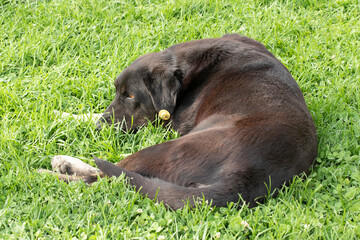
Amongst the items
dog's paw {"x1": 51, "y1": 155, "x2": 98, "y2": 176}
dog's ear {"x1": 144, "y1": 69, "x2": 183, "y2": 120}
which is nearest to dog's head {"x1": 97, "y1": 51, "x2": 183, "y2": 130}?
dog's ear {"x1": 144, "y1": 69, "x2": 183, "y2": 120}

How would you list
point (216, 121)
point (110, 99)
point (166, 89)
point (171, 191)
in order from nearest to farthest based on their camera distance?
1. point (171, 191)
2. point (216, 121)
3. point (166, 89)
4. point (110, 99)

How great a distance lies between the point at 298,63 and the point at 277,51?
1.08 feet

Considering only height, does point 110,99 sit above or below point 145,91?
below

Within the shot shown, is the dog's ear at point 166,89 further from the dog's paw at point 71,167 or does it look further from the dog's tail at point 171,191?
the dog's tail at point 171,191

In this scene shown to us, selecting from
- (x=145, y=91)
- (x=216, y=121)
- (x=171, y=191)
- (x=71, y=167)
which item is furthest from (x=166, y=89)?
(x=171, y=191)

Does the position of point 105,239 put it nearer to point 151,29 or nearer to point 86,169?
point 86,169

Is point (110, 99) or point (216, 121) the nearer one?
point (216, 121)

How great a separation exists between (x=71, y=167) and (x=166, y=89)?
1.01 m

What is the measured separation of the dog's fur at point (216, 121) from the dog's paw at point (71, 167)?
0.20 meters

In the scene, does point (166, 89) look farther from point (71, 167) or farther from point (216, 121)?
point (71, 167)

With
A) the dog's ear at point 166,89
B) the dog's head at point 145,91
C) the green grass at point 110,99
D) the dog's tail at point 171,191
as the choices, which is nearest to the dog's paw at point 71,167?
the green grass at point 110,99

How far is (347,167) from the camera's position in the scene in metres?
3.51

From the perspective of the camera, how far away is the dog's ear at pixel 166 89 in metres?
4.05

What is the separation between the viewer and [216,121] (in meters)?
3.56
